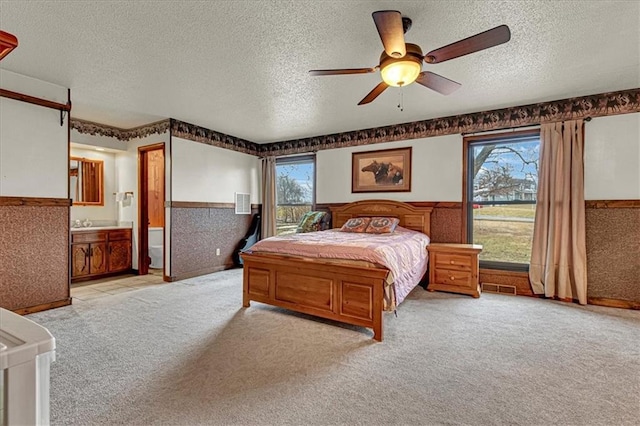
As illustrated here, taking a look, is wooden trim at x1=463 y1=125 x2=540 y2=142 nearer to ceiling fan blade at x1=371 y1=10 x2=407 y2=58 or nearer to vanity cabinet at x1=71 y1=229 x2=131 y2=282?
ceiling fan blade at x1=371 y1=10 x2=407 y2=58

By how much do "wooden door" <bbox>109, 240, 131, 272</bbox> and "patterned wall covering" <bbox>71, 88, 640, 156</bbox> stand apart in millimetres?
1878

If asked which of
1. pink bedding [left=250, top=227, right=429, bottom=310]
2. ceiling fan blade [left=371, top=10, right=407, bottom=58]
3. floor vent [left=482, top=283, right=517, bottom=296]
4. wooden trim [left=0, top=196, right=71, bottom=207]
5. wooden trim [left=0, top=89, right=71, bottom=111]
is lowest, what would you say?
floor vent [left=482, top=283, right=517, bottom=296]

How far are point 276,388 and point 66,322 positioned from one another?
2.50 metres

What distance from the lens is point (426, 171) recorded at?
15.8 feet

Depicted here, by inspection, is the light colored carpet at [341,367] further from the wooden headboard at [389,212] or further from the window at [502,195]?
the wooden headboard at [389,212]

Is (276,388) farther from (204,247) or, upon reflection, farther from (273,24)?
(204,247)

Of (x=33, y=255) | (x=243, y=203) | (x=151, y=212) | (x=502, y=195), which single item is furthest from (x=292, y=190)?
(x=33, y=255)

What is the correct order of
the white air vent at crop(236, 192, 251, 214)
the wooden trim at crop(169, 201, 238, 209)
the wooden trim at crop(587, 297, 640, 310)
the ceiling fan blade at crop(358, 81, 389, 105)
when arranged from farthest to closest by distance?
the white air vent at crop(236, 192, 251, 214), the wooden trim at crop(169, 201, 238, 209), the wooden trim at crop(587, 297, 640, 310), the ceiling fan blade at crop(358, 81, 389, 105)

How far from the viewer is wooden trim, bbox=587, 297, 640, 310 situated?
3529 mm

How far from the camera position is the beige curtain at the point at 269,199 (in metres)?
6.30

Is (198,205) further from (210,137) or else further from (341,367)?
(341,367)

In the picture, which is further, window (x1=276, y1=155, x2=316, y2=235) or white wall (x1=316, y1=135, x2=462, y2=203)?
window (x1=276, y1=155, x2=316, y2=235)

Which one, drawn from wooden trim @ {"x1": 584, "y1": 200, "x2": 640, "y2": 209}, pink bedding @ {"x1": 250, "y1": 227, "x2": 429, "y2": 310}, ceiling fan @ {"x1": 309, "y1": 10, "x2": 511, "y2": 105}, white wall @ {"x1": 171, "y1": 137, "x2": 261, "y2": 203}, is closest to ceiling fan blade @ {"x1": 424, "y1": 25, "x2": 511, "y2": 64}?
ceiling fan @ {"x1": 309, "y1": 10, "x2": 511, "y2": 105}

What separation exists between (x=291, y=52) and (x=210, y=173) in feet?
10.9
